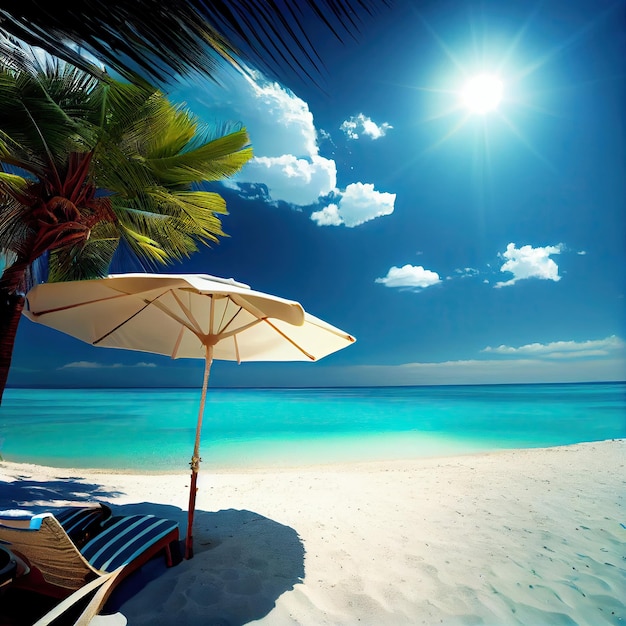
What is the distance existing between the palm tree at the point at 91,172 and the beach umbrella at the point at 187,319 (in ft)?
4.94

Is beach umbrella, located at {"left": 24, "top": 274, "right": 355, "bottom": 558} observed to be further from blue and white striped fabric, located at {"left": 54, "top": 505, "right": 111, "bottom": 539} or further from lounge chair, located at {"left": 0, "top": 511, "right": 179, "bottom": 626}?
→ blue and white striped fabric, located at {"left": 54, "top": 505, "right": 111, "bottom": 539}

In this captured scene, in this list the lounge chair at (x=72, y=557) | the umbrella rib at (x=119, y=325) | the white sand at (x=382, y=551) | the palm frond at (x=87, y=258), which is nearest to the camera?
the lounge chair at (x=72, y=557)

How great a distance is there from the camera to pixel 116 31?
1047 millimetres

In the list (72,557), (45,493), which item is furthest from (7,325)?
(72,557)

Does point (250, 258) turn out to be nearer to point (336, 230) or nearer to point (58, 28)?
point (336, 230)

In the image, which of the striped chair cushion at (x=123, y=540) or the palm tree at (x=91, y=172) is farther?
the palm tree at (x=91, y=172)

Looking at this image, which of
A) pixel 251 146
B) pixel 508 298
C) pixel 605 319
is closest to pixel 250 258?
pixel 251 146

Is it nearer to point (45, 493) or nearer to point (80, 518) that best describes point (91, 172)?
point (80, 518)

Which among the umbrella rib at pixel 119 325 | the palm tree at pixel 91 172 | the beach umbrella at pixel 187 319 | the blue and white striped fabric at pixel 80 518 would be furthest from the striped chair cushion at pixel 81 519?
the palm tree at pixel 91 172

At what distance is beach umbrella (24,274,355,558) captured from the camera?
261cm

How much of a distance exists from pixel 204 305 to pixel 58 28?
287 centimetres

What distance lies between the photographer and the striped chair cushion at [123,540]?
234 cm

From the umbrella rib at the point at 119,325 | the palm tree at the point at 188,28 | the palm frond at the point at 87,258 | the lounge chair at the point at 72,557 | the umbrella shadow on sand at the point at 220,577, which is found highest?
the palm frond at the point at 87,258

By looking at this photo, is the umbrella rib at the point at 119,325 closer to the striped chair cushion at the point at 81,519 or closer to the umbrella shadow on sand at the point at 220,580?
the striped chair cushion at the point at 81,519
